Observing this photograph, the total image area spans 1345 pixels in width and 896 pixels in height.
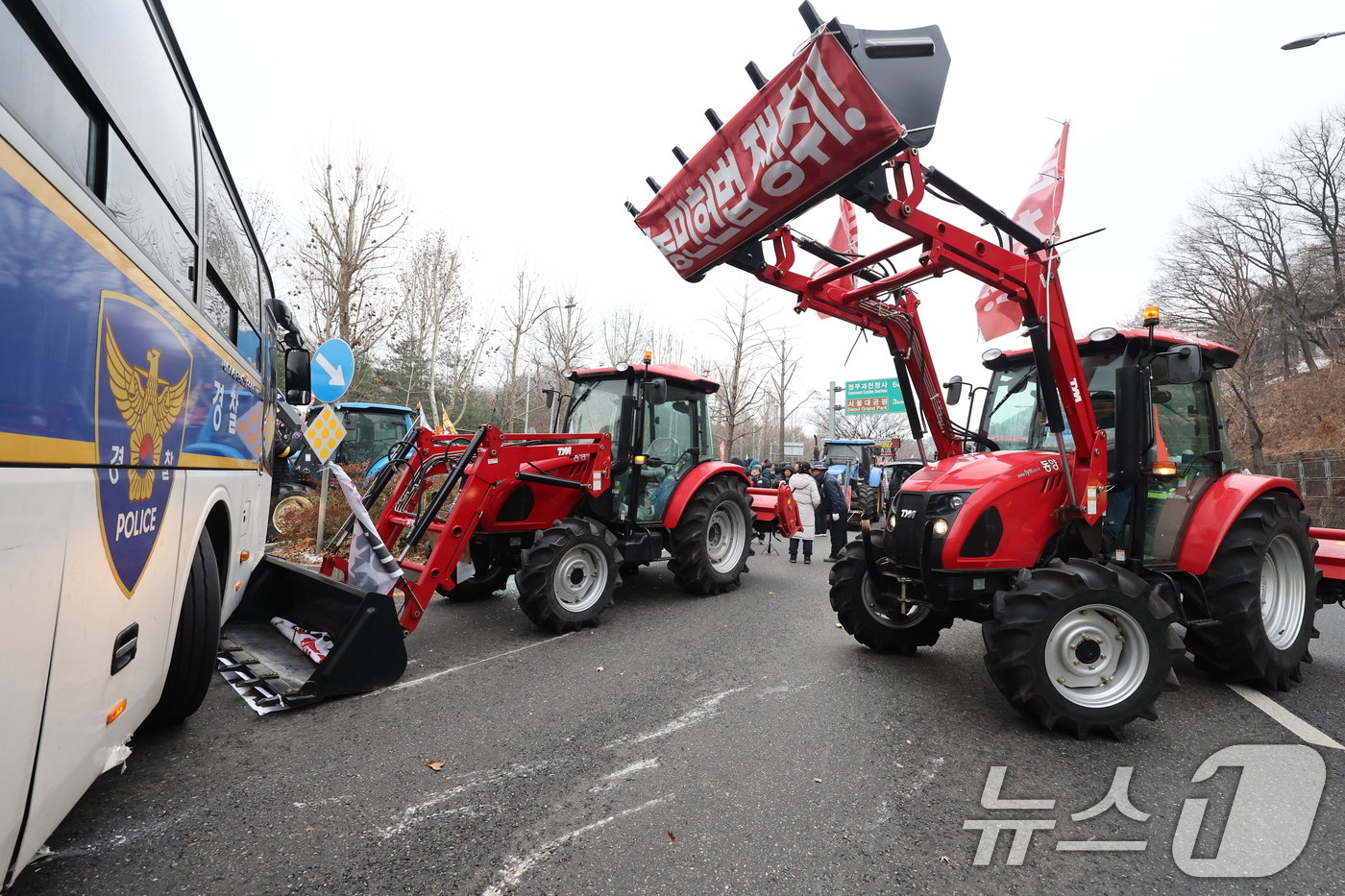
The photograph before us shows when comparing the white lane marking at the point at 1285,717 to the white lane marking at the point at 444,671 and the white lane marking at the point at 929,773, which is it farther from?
the white lane marking at the point at 444,671

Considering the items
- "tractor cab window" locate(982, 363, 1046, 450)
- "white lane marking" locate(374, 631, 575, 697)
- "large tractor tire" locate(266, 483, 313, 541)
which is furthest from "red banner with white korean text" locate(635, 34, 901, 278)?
"large tractor tire" locate(266, 483, 313, 541)

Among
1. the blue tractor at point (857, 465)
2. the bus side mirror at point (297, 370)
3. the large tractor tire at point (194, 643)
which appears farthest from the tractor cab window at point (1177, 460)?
the blue tractor at point (857, 465)

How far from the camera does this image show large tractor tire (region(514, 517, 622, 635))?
5.33 m

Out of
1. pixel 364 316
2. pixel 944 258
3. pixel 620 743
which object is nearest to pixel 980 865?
pixel 620 743

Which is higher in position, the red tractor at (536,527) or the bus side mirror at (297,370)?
the bus side mirror at (297,370)

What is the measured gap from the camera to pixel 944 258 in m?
3.55

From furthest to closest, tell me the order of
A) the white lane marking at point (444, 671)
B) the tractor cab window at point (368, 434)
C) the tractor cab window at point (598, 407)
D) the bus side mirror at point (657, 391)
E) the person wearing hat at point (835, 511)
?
the tractor cab window at point (368, 434)
the person wearing hat at point (835, 511)
the tractor cab window at point (598, 407)
the bus side mirror at point (657, 391)
the white lane marking at point (444, 671)

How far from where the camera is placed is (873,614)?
4762 mm

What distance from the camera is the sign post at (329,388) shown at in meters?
7.09

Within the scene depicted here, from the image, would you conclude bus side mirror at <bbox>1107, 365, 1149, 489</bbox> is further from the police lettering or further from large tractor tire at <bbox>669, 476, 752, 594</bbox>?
the police lettering

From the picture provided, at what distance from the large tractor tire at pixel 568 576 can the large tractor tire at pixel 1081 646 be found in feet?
10.7

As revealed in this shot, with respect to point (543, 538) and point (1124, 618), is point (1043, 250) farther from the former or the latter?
point (543, 538)

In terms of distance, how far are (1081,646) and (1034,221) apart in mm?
2579

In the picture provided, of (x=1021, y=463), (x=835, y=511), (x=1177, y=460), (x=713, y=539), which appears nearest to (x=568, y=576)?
(x=713, y=539)
